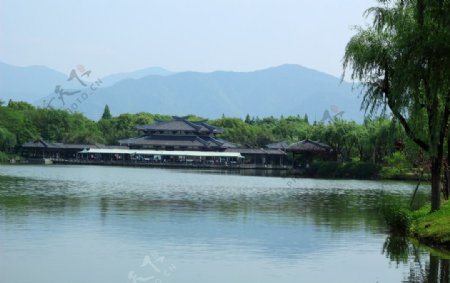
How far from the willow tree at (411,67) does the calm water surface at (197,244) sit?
3.41 meters

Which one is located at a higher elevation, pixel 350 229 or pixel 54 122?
pixel 54 122

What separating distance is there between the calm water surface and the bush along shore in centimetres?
58

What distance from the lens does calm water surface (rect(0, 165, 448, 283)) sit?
14234mm

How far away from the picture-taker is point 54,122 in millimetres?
101125

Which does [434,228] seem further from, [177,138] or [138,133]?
[138,133]

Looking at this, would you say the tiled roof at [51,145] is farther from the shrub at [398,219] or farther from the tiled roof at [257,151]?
the shrub at [398,219]

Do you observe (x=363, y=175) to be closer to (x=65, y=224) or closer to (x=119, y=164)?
(x=119, y=164)

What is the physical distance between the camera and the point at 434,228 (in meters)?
19.0

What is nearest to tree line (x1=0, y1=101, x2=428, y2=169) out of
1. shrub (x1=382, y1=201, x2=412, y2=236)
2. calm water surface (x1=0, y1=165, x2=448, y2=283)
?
calm water surface (x1=0, y1=165, x2=448, y2=283)

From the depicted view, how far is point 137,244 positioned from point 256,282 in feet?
16.1

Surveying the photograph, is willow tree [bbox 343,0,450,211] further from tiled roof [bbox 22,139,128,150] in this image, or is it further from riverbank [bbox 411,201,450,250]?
tiled roof [bbox 22,139,128,150]

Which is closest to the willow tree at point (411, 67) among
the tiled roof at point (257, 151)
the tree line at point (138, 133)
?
the tree line at point (138, 133)

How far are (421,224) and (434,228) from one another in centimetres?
130

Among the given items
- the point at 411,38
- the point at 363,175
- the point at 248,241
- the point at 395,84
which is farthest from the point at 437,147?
the point at 363,175
